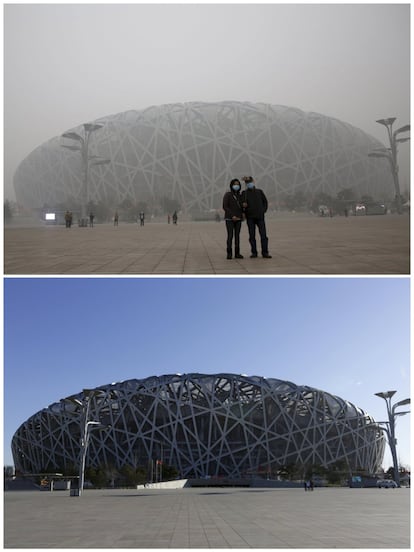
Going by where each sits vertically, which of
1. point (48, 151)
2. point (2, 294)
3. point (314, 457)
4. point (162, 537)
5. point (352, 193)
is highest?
point (48, 151)

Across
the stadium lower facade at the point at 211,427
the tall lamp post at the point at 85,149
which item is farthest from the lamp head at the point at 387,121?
the stadium lower facade at the point at 211,427

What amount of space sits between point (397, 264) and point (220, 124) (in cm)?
7075

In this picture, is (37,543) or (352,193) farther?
(352,193)

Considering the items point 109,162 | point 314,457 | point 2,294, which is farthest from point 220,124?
point 2,294

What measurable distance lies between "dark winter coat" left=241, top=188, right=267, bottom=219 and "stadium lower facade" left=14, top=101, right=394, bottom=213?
62045 millimetres

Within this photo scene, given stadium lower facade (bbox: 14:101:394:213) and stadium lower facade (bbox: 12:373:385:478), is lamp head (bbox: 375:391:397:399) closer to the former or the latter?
stadium lower facade (bbox: 12:373:385:478)

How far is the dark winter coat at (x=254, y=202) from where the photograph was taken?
10.6 m

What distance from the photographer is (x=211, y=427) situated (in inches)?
1908

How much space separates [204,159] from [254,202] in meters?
66.7

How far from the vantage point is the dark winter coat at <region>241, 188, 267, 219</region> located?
10.6 m

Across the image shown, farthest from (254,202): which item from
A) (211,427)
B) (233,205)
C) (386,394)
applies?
(211,427)

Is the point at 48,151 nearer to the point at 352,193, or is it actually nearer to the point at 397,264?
the point at 352,193

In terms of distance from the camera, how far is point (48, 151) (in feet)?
268

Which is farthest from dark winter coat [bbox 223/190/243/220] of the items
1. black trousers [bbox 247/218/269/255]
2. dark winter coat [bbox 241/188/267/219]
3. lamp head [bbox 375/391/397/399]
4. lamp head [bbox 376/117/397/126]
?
lamp head [bbox 376/117/397/126]
